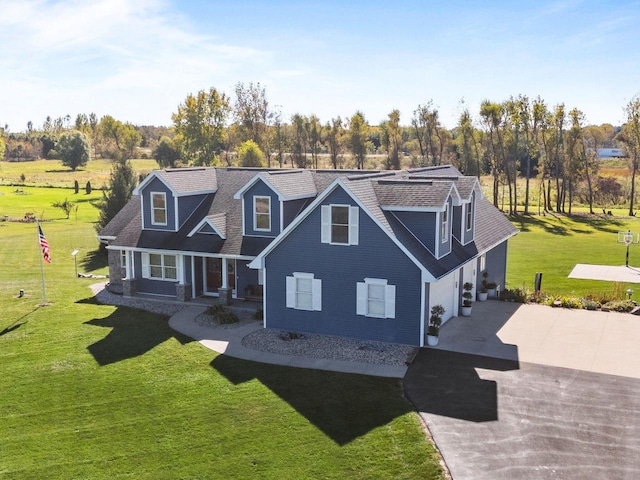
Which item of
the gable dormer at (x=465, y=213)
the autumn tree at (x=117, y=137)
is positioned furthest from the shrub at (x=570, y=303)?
the autumn tree at (x=117, y=137)

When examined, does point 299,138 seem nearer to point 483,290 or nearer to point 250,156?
point 250,156

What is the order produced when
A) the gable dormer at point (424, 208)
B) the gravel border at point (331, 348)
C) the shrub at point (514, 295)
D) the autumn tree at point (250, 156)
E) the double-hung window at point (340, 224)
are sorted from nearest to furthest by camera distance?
the gravel border at point (331, 348) → the double-hung window at point (340, 224) → the gable dormer at point (424, 208) → the shrub at point (514, 295) → the autumn tree at point (250, 156)

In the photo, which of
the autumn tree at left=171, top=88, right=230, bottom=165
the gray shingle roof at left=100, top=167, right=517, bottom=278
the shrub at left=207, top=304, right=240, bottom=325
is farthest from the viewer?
the autumn tree at left=171, top=88, right=230, bottom=165

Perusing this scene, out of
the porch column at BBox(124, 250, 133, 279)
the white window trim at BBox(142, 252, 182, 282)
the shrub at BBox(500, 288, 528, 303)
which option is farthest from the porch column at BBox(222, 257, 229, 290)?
the shrub at BBox(500, 288, 528, 303)

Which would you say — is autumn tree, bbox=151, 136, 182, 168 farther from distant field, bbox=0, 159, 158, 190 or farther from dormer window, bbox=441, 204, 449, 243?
dormer window, bbox=441, 204, 449, 243

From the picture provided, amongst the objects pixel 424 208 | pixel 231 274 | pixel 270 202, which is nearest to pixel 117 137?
pixel 231 274

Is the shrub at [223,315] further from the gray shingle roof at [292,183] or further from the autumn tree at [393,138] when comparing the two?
the autumn tree at [393,138]

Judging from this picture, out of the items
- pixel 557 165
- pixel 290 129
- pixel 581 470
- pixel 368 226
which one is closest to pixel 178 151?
pixel 290 129

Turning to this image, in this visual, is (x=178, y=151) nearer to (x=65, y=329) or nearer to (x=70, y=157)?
(x=70, y=157)
